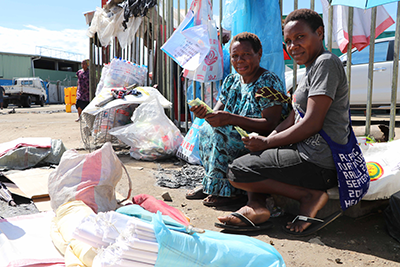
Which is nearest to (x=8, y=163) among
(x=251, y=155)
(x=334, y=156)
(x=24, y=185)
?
(x=24, y=185)

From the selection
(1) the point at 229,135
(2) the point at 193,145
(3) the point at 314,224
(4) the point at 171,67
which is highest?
(4) the point at 171,67

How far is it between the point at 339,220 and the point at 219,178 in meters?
0.86

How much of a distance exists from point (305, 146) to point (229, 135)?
1.96 ft

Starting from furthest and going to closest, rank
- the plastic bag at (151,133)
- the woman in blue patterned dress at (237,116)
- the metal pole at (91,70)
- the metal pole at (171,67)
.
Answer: the metal pole at (91,70)
the metal pole at (171,67)
the plastic bag at (151,133)
the woman in blue patterned dress at (237,116)

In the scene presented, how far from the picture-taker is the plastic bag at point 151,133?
392 centimetres

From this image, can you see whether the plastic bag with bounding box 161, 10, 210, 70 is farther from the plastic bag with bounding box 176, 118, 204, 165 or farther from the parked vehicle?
the parked vehicle

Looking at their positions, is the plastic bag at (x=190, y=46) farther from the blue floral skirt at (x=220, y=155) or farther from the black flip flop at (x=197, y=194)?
the black flip flop at (x=197, y=194)

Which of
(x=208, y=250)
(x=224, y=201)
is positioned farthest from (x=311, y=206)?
(x=208, y=250)

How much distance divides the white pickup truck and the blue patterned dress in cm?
2110

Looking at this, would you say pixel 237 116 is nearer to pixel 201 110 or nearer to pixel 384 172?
pixel 201 110

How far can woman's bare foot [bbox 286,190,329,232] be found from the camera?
1863mm

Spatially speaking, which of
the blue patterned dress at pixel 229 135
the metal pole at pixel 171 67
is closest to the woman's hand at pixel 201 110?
the blue patterned dress at pixel 229 135

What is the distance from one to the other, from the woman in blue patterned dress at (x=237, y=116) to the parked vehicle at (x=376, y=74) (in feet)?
12.1

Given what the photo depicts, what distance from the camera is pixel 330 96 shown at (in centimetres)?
175
